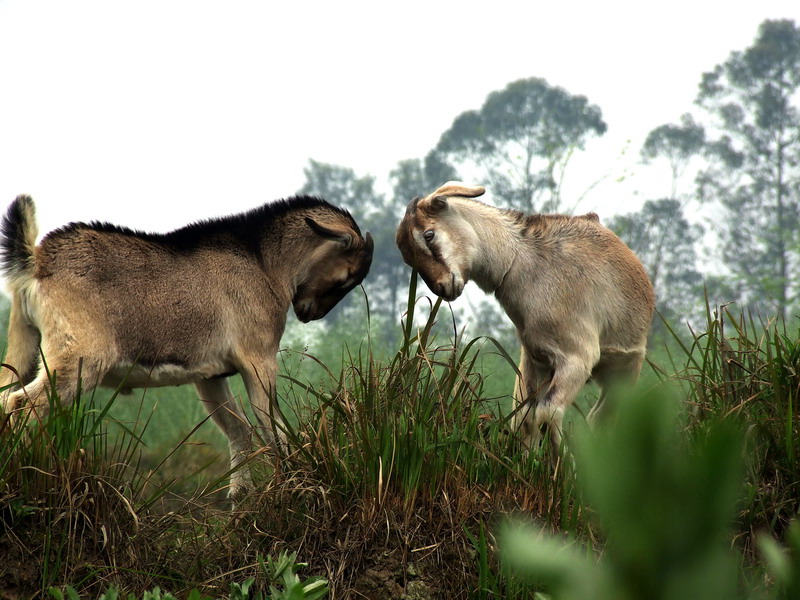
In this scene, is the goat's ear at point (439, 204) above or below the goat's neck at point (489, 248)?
above

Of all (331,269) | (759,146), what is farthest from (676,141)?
(331,269)

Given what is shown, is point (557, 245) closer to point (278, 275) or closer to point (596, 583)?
point (278, 275)

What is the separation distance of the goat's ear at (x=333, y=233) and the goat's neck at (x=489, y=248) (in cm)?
100

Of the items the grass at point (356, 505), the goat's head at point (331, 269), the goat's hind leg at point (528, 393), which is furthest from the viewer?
the goat's head at point (331, 269)

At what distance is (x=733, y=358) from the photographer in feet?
18.3

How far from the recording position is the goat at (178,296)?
17.5 feet

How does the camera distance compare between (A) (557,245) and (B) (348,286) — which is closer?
(A) (557,245)

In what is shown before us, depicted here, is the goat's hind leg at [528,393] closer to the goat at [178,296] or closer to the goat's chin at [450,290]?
the goat's chin at [450,290]

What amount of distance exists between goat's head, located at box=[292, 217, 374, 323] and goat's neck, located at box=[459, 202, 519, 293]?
0.96 m

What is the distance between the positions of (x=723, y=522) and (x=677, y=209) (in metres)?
33.2

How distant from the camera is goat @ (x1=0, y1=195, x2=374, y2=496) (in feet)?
17.5

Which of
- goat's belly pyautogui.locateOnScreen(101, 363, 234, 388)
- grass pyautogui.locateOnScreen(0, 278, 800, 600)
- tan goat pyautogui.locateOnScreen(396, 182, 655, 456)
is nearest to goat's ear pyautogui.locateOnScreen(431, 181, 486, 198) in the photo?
tan goat pyautogui.locateOnScreen(396, 182, 655, 456)

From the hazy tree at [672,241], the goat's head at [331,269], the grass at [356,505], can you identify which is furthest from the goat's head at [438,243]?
the hazy tree at [672,241]

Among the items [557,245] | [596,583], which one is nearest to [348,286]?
[557,245]
